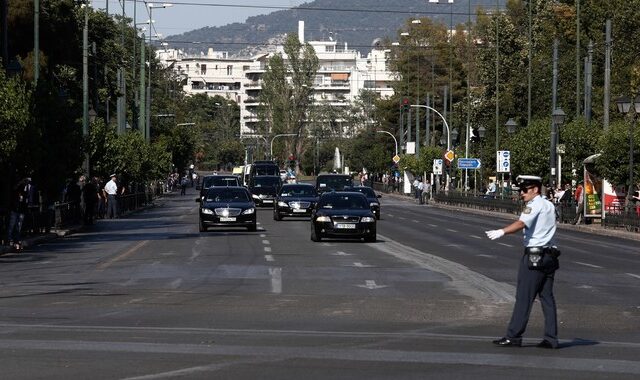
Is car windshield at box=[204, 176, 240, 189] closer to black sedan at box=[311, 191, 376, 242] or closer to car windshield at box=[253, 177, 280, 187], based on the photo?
car windshield at box=[253, 177, 280, 187]

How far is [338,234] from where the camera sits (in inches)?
1641

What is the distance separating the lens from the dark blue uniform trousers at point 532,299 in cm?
1541

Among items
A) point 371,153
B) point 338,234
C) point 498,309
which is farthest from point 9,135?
point 371,153

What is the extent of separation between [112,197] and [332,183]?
15.2 meters

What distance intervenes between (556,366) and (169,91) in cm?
15820

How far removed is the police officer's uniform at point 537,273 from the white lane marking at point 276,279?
27.5 ft

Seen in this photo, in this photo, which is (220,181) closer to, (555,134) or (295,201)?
(295,201)

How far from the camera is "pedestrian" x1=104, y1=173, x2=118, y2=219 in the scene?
6300 cm

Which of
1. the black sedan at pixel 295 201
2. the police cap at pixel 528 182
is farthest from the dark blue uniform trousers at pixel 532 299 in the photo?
the black sedan at pixel 295 201

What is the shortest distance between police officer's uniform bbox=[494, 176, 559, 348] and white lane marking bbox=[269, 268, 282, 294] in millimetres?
8371

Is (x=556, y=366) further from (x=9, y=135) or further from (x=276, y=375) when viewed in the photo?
(x=9, y=135)

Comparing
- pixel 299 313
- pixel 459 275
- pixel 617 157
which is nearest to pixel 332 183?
pixel 617 157

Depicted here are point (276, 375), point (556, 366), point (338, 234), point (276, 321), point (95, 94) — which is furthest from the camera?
point (95, 94)

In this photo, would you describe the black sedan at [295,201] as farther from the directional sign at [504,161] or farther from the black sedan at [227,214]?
the directional sign at [504,161]
